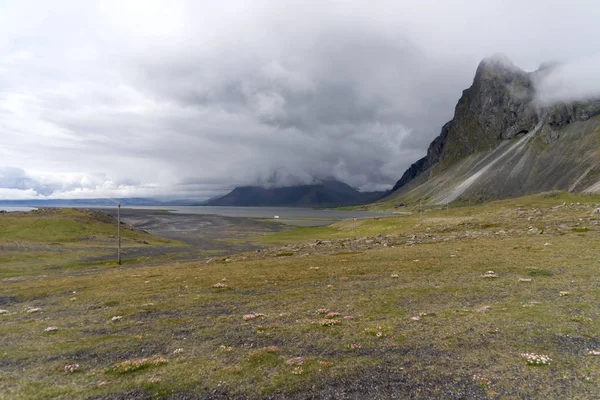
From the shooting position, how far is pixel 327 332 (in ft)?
64.0

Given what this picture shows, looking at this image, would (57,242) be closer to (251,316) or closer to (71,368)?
(251,316)

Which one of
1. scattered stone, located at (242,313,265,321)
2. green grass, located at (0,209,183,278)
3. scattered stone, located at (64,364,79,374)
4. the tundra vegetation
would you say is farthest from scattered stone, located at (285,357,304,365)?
green grass, located at (0,209,183,278)

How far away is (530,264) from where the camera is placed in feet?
112

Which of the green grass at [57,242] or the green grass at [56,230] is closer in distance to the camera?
the green grass at [57,242]

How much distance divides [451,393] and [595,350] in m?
8.01

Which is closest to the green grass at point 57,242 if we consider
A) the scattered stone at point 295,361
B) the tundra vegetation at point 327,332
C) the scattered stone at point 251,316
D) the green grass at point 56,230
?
the green grass at point 56,230

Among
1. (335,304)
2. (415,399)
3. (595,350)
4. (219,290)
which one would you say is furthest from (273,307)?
(595,350)

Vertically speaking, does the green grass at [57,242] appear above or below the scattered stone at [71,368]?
below

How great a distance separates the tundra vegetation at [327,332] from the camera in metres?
13.6

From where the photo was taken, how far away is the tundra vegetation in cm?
1359

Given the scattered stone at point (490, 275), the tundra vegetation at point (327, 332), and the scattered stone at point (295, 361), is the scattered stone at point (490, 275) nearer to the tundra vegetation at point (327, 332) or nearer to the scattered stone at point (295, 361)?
the tundra vegetation at point (327, 332)

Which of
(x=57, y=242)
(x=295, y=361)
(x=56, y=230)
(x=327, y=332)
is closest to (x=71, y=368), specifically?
(x=295, y=361)

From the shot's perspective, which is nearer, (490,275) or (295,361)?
(295,361)

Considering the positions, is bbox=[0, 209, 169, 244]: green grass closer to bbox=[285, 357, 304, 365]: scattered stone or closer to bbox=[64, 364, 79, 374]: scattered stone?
bbox=[64, 364, 79, 374]: scattered stone
